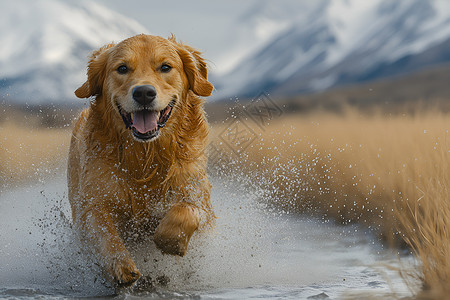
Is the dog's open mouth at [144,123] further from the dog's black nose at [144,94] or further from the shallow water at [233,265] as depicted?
the shallow water at [233,265]

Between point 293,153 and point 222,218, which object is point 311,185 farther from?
point 222,218

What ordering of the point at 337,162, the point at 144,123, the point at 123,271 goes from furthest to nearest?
the point at 337,162 < the point at 144,123 < the point at 123,271

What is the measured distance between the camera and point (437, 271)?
3.44 meters

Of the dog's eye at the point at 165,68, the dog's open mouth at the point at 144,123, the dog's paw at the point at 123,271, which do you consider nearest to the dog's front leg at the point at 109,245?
the dog's paw at the point at 123,271

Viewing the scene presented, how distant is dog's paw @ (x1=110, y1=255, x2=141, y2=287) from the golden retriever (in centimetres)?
4

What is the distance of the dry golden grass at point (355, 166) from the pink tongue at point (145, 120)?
2.17 metres

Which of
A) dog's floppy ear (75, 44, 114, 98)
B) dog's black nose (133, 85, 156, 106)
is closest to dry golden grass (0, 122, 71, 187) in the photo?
dog's floppy ear (75, 44, 114, 98)

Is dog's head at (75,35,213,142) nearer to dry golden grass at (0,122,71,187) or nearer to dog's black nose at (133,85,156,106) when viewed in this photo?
dog's black nose at (133,85,156,106)

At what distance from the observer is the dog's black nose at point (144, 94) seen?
4.01 meters

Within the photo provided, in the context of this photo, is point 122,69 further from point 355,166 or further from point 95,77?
point 355,166

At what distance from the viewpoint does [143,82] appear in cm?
408

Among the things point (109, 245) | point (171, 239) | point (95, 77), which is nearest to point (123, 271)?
point (109, 245)

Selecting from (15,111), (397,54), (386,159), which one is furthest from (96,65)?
(397,54)

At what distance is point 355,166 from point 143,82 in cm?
478
